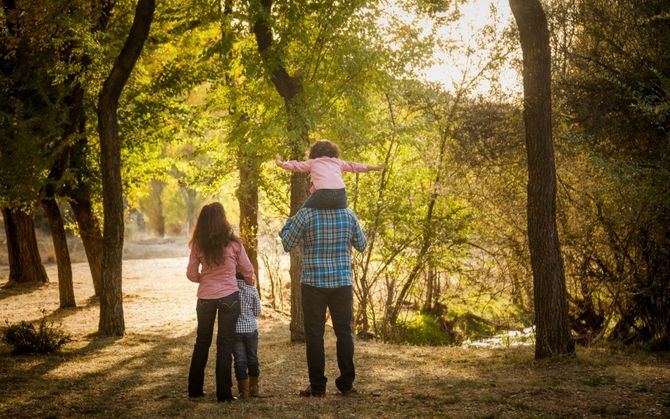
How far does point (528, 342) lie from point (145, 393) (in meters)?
8.24

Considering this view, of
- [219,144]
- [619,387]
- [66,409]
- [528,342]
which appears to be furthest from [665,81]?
[219,144]

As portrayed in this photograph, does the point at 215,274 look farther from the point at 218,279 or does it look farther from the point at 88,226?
the point at 88,226

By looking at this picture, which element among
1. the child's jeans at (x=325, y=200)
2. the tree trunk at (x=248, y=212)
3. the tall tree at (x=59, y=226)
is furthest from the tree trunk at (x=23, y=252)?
the child's jeans at (x=325, y=200)

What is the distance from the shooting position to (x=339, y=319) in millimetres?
5945

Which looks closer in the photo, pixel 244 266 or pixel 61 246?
pixel 244 266

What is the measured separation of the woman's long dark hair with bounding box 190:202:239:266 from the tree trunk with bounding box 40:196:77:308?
9045mm

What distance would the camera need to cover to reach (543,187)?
7.32 metres

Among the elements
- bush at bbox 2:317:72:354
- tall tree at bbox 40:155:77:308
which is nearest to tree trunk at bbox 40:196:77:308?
tall tree at bbox 40:155:77:308

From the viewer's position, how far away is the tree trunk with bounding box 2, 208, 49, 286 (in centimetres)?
1873

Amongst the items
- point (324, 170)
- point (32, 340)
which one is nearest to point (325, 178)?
point (324, 170)

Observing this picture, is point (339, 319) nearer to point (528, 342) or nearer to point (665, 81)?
point (665, 81)

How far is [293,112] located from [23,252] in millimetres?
13479

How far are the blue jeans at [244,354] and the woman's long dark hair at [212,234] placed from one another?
32.8 inches

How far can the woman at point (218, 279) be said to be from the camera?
5883 millimetres
